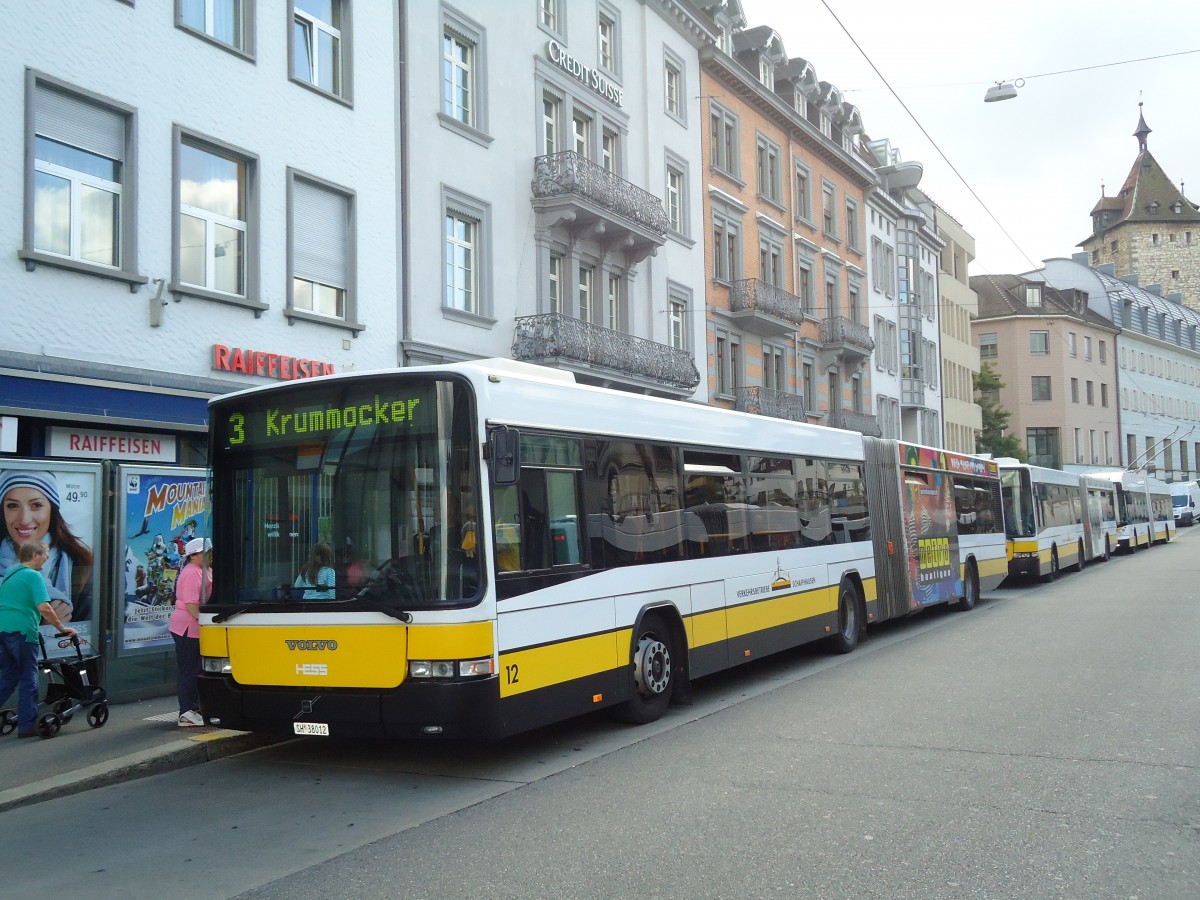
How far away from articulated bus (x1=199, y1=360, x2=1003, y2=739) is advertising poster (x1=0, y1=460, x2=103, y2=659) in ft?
11.7

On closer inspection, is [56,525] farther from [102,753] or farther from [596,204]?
[596,204]

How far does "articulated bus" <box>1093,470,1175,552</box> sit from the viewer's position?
4212 cm

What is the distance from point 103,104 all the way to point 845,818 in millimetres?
11900

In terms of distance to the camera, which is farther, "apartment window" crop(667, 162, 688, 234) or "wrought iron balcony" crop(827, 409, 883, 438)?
"wrought iron balcony" crop(827, 409, 883, 438)

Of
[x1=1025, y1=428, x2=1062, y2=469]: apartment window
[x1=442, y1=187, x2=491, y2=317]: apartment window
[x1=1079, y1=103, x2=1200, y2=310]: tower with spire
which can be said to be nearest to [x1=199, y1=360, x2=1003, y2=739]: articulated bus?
[x1=442, y1=187, x2=491, y2=317]: apartment window

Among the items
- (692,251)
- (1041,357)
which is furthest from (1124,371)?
(692,251)

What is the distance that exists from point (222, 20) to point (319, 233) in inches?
122

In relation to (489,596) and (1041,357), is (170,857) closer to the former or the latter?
(489,596)

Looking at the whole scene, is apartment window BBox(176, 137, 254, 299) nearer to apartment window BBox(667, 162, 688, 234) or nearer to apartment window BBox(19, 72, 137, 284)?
apartment window BBox(19, 72, 137, 284)

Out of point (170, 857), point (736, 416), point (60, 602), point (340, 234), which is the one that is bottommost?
point (170, 857)

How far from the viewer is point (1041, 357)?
3169 inches

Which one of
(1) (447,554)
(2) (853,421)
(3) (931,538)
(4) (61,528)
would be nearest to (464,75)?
(3) (931,538)

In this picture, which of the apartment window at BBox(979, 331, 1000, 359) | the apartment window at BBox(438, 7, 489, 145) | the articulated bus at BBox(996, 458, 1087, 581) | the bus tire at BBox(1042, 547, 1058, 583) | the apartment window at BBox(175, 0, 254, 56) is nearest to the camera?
the apartment window at BBox(175, 0, 254, 56)

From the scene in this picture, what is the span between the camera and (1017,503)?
2705cm
